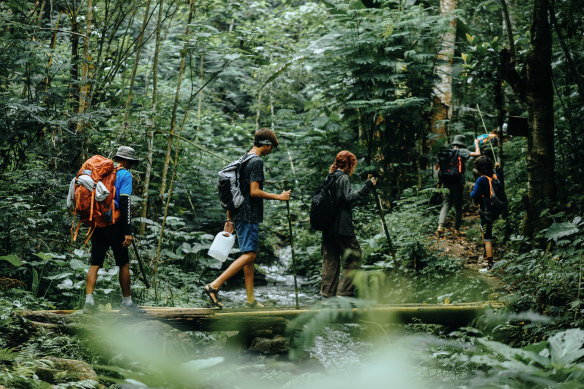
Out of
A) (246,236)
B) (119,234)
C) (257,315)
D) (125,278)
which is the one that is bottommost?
(257,315)

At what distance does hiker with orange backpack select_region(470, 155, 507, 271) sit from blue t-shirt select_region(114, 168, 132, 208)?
615cm

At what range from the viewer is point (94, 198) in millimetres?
5312

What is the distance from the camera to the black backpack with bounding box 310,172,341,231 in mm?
6738

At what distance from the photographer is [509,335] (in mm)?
4965

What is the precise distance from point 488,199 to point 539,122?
1684mm

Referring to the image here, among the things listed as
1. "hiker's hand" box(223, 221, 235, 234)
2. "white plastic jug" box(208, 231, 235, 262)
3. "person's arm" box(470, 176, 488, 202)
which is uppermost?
"person's arm" box(470, 176, 488, 202)

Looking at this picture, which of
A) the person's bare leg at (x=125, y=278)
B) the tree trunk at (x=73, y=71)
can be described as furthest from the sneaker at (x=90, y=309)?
the tree trunk at (x=73, y=71)

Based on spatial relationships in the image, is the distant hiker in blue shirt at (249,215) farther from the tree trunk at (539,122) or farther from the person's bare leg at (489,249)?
the person's bare leg at (489,249)

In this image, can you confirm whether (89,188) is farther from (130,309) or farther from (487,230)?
(487,230)

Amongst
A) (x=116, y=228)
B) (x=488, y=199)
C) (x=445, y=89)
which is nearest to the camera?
(x=116, y=228)

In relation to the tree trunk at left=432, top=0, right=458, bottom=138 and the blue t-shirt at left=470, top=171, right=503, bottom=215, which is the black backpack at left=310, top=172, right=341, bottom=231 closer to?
the blue t-shirt at left=470, top=171, right=503, bottom=215

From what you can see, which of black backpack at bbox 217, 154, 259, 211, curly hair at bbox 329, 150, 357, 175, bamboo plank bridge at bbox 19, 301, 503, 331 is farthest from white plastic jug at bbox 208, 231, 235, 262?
curly hair at bbox 329, 150, 357, 175

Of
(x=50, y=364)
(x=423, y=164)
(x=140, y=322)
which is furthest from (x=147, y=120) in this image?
(x=423, y=164)


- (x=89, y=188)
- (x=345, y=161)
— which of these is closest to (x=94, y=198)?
(x=89, y=188)
